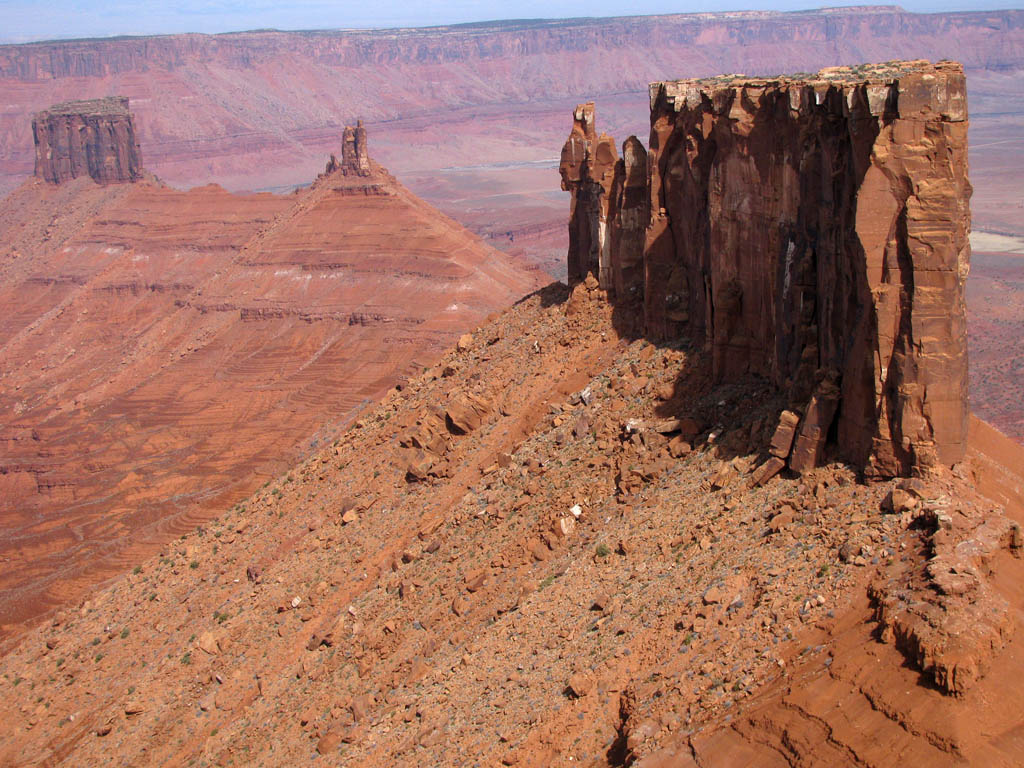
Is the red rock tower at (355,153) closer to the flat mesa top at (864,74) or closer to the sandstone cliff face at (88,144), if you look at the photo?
the sandstone cliff face at (88,144)

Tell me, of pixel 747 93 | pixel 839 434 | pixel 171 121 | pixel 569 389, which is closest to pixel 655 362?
pixel 569 389

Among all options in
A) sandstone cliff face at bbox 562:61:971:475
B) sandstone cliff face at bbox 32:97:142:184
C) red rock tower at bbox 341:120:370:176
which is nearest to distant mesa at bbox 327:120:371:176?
red rock tower at bbox 341:120:370:176

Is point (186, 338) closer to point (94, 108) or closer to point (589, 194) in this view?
point (94, 108)

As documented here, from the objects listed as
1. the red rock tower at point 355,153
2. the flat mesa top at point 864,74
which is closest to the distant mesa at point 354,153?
the red rock tower at point 355,153

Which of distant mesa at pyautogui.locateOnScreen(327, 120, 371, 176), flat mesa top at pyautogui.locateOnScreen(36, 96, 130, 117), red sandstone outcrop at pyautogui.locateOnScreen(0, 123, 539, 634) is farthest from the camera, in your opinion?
flat mesa top at pyautogui.locateOnScreen(36, 96, 130, 117)

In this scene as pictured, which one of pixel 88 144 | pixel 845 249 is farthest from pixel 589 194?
pixel 88 144

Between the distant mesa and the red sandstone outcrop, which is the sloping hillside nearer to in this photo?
the red sandstone outcrop

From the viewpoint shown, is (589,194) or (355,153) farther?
(355,153)
